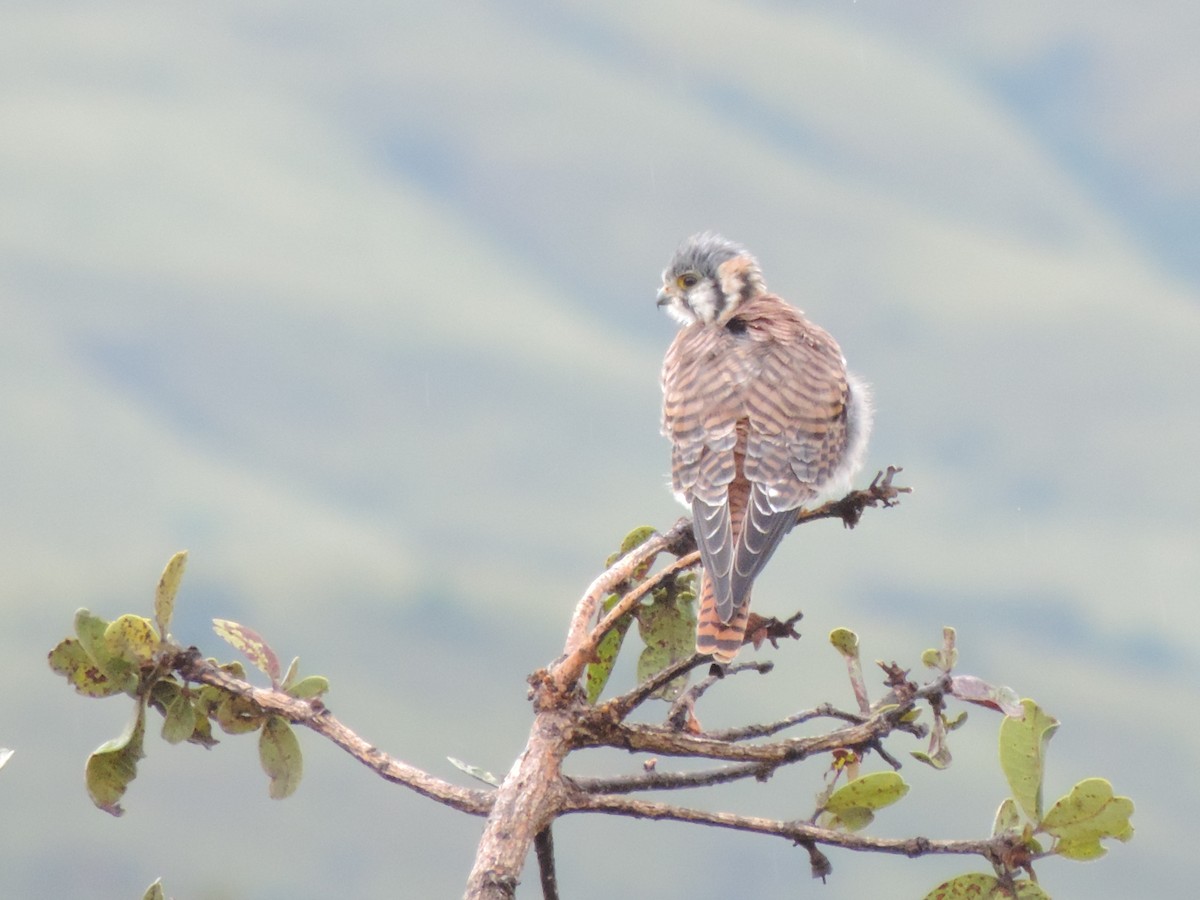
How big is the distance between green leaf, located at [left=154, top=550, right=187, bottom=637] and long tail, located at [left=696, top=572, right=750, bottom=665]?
809 mm

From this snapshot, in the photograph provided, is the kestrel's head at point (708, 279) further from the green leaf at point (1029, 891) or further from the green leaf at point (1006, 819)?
the green leaf at point (1029, 891)

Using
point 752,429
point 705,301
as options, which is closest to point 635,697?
point 752,429

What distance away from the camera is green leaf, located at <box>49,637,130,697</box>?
6.20 feet

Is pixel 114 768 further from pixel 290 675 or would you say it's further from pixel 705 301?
pixel 705 301

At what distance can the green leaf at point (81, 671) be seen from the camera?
1891 mm

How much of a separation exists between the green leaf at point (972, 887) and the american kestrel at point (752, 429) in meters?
0.62

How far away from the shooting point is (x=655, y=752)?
178 centimetres

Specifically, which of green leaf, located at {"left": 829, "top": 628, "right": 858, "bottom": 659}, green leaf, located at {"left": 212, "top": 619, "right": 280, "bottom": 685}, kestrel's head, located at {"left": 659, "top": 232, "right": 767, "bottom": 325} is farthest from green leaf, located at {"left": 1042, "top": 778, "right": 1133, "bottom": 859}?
kestrel's head, located at {"left": 659, "top": 232, "right": 767, "bottom": 325}

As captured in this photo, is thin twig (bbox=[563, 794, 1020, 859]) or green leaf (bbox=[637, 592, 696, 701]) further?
green leaf (bbox=[637, 592, 696, 701])

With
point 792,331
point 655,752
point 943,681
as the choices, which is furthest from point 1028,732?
point 792,331

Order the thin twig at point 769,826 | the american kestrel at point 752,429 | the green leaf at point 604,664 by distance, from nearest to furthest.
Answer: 1. the thin twig at point 769,826
2. the green leaf at point 604,664
3. the american kestrel at point 752,429

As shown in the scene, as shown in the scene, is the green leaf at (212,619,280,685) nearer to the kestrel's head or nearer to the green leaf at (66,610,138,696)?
the green leaf at (66,610,138,696)

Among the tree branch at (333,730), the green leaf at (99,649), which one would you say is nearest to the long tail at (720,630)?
the tree branch at (333,730)

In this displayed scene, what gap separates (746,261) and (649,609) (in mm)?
1817
